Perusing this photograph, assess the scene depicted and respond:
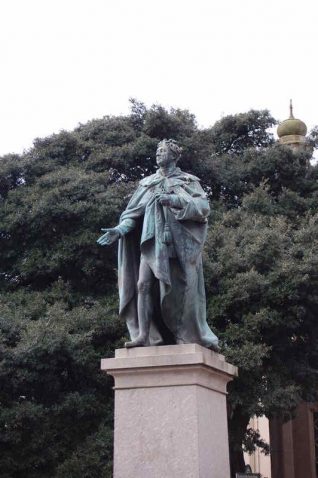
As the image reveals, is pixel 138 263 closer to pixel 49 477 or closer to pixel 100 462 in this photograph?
pixel 100 462

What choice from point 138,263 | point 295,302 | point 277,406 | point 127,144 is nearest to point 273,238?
point 295,302

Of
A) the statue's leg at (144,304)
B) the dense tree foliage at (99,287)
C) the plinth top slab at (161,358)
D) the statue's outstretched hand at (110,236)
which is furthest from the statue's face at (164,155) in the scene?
the dense tree foliage at (99,287)

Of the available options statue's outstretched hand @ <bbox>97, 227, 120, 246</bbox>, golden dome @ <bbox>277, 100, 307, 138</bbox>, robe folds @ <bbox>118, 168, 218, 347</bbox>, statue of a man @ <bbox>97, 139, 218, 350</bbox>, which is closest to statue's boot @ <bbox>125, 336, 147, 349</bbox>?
statue of a man @ <bbox>97, 139, 218, 350</bbox>

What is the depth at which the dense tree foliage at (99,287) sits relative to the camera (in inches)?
704

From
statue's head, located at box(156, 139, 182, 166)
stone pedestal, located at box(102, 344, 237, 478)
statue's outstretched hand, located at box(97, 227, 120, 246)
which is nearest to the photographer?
stone pedestal, located at box(102, 344, 237, 478)

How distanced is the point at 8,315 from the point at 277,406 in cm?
648

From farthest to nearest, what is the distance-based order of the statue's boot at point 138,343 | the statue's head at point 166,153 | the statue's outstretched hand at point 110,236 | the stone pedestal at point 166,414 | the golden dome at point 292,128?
the golden dome at point 292,128
the statue's head at point 166,153
the statue's outstretched hand at point 110,236
the statue's boot at point 138,343
the stone pedestal at point 166,414

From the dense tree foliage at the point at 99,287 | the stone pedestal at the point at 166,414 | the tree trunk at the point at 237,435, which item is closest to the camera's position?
the stone pedestal at the point at 166,414

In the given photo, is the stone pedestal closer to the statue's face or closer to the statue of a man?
the statue of a man

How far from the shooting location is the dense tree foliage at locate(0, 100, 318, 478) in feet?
58.6

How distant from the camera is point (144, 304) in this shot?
340 inches

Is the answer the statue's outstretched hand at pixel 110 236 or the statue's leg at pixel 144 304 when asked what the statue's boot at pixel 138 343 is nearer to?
the statue's leg at pixel 144 304

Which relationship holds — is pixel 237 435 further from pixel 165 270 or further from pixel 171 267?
pixel 165 270

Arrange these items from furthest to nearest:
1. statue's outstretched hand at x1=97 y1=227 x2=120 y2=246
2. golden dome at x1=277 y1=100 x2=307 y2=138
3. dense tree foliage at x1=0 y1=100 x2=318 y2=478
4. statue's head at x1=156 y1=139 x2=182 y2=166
Result: golden dome at x1=277 y1=100 x2=307 y2=138 < dense tree foliage at x1=0 y1=100 x2=318 y2=478 < statue's head at x1=156 y1=139 x2=182 y2=166 < statue's outstretched hand at x1=97 y1=227 x2=120 y2=246
